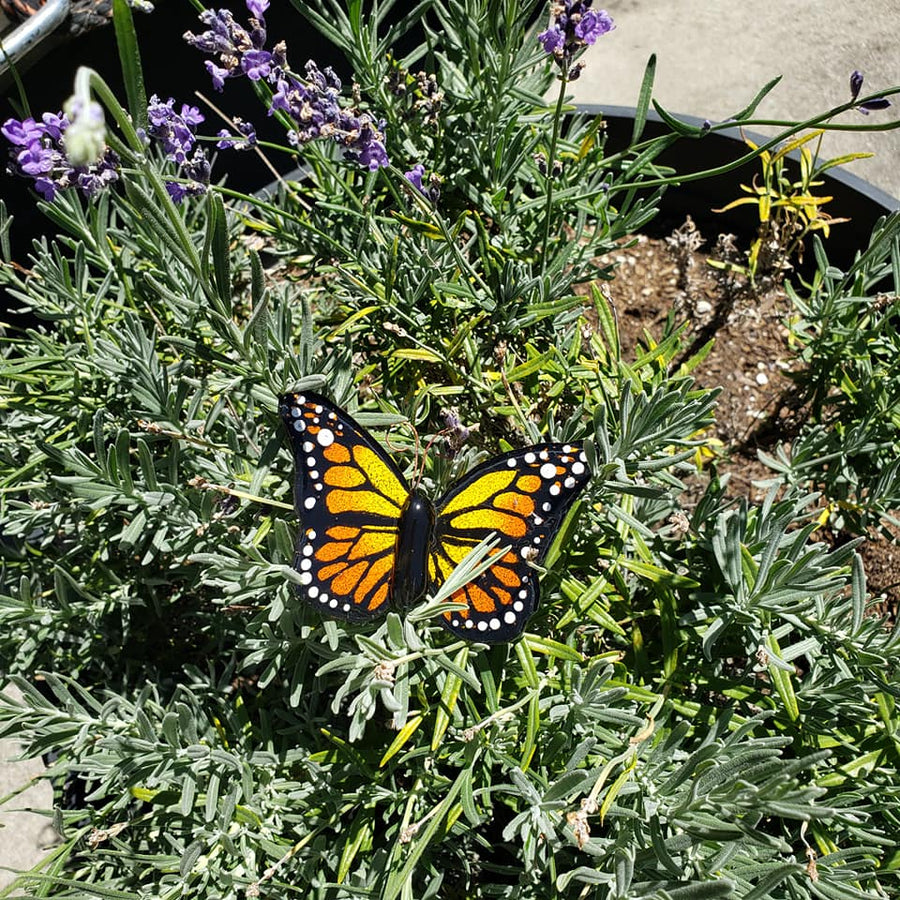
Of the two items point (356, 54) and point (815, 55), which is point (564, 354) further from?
point (815, 55)

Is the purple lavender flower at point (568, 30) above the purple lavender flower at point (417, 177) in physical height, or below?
above

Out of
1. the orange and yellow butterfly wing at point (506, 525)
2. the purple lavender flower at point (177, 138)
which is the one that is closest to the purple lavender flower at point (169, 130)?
the purple lavender flower at point (177, 138)

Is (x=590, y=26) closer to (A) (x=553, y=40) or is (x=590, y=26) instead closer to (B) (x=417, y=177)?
(A) (x=553, y=40)

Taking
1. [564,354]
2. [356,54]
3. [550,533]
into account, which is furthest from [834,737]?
[356,54]

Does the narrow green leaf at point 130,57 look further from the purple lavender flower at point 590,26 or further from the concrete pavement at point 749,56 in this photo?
the concrete pavement at point 749,56

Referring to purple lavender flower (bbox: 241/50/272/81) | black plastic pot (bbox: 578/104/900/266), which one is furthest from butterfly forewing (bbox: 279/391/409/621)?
black plastic pot (bbox: 578/104/900/266)
